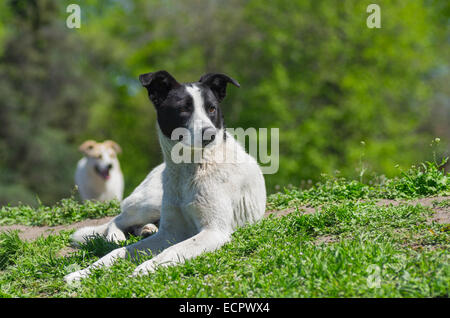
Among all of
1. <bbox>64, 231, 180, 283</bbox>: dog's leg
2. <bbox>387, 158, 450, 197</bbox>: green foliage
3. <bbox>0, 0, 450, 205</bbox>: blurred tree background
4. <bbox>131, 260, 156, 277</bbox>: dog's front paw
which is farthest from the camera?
<bbox>0, 0, 450, 205</bbox>: blurred tree background

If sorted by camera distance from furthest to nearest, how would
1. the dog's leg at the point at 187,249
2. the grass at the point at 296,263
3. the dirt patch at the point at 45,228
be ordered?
1. the dirt patch at the point at 45,228
2. the dog's leg at the point at 187,249
3. the grass at the point at 296,263

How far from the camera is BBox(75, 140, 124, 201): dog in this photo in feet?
43.1

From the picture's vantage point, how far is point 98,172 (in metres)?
13.2

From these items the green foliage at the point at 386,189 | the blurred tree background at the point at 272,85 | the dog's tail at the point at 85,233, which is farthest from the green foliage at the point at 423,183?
the blurred tree background at the point at 272,85

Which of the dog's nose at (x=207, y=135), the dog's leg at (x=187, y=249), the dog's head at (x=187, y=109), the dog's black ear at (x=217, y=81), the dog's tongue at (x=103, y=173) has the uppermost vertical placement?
the dog's black ear at (x=217, y=81)

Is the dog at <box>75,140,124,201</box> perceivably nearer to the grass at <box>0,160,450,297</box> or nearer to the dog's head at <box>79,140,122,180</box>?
the dog's head at <box>79,140,122,180</box>

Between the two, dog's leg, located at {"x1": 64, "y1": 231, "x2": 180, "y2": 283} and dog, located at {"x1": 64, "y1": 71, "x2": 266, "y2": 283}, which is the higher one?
dog, located at {"x1": 64, "y1": 71, "x2": 266, "y2": 283}

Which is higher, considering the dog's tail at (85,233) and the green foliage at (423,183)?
the green foliage at (423,183)

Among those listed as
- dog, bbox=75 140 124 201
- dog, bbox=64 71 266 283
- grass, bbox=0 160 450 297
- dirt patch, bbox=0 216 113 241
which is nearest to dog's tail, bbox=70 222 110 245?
grass, bbox=0 160 450 297

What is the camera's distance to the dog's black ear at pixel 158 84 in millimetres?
5488

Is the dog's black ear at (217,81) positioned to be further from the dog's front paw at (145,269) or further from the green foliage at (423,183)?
the green foliage at (423,183)

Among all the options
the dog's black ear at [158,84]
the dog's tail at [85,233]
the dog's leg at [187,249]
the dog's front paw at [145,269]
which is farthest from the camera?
the dog's tail at [85,233]

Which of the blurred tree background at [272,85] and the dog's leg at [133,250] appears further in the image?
the blurred tree background at [272,85]

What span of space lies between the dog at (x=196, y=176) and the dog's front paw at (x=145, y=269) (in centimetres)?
18
